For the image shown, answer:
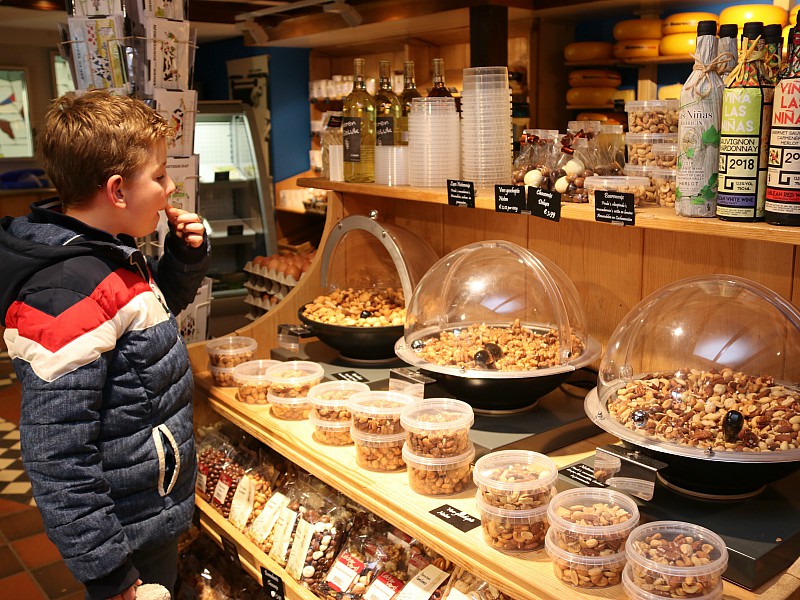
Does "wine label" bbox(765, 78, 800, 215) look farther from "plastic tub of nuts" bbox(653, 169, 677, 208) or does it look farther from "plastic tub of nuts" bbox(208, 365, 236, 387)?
"plastic tub of nuts" bbox(208, 365, 236, 387)

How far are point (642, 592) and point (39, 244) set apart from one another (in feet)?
4.38

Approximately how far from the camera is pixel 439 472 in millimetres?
1689

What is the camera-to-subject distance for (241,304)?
5598 millimetres

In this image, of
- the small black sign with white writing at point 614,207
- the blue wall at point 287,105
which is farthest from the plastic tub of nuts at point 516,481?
the blue wall at point 287,105

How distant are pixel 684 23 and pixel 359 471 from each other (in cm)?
322

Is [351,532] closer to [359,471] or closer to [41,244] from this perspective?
[359,471]

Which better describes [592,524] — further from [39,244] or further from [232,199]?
[232,199]

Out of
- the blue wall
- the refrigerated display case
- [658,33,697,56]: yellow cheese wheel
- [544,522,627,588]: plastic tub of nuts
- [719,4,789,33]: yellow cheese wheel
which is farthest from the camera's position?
the blue wall

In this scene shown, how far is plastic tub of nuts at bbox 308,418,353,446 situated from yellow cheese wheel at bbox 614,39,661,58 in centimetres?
310

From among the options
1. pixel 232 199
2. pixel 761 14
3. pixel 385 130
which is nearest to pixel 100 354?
pixel 385 130

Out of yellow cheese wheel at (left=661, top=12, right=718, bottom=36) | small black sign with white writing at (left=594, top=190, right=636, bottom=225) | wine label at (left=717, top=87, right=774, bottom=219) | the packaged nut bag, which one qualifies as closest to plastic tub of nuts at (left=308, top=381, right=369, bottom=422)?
the packaged nut bag

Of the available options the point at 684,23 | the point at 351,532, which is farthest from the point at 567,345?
the point at 684,23

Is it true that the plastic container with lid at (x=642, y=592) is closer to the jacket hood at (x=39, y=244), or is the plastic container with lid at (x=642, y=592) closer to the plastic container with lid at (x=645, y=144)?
the plastic container with lid at (x=645, y=144)

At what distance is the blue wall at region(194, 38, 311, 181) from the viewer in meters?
6.90
